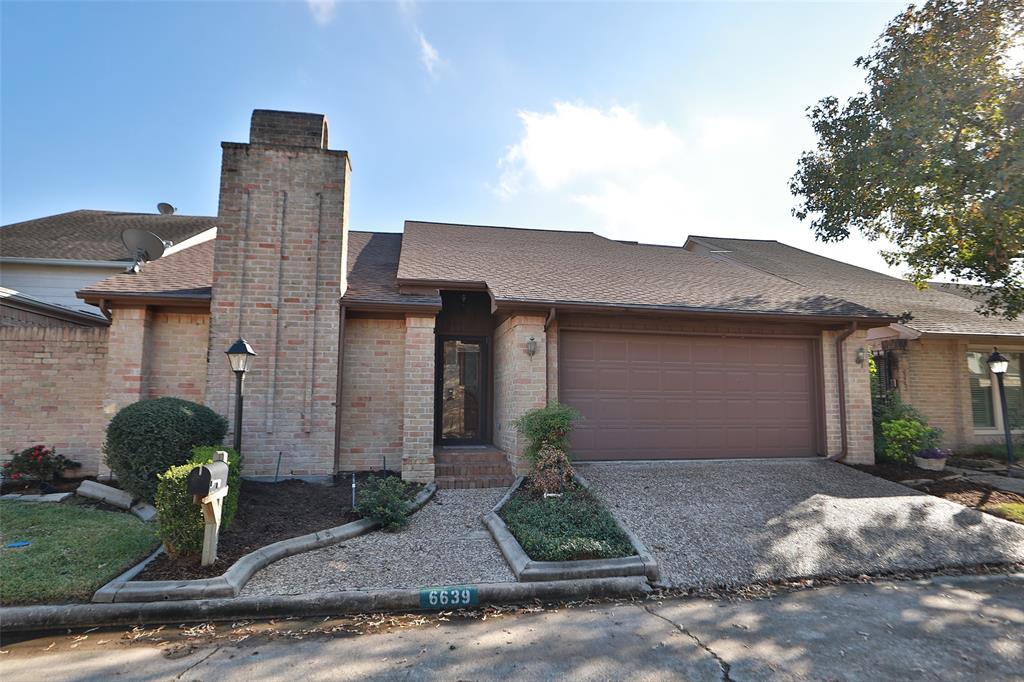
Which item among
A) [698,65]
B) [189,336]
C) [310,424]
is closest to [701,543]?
[310,424]

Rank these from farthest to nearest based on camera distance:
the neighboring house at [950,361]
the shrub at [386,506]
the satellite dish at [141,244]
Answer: the neighboring house at [950,361] < the satellite dish at [141,244] < the shrub at [386,506]

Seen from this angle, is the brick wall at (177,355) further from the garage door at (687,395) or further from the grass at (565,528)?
the garage door at (687,395)

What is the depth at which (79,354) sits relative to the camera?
779 cm

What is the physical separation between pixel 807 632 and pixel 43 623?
19.8 feet

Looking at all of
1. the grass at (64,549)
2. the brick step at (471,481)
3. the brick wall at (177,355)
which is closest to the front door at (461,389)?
A: the brick step at (471,481)

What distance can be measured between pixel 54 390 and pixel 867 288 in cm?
1745

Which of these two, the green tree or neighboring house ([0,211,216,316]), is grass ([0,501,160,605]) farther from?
the green tree

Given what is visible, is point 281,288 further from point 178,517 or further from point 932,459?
point 932,459

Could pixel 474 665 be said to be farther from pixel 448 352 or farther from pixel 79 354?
pixel 79 354

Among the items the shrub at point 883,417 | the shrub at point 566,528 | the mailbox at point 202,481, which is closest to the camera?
the mailbox at point 202,481

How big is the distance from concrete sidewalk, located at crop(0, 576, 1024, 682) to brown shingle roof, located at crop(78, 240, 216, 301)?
207 inches

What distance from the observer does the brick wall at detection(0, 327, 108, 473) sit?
24.8ft

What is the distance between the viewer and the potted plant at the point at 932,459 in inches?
356

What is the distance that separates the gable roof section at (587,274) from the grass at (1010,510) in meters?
3.44
